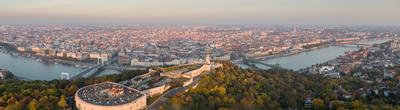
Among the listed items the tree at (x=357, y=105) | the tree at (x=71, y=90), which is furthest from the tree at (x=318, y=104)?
the tree at (x=71, y=90)

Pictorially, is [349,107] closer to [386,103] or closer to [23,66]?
[386,103]

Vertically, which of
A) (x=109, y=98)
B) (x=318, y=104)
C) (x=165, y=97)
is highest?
(x=109, y=98)

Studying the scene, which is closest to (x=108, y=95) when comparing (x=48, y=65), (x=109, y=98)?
(x=109, y=98)

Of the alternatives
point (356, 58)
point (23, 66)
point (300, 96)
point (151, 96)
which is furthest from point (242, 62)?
point (151, 96)

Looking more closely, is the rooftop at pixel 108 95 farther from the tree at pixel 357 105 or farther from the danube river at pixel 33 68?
the danube river at pixel 33 68

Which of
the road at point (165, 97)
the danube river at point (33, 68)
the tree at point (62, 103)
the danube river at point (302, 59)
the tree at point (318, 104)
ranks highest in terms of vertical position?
the tree at point (62, 103)

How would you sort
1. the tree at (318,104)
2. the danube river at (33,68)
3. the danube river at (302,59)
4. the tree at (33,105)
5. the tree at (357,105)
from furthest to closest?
the danube river at (302,59) < the danube river at (33,68) < the tree at (318,104) < the tree at (357,105) < the tree at (33,105)

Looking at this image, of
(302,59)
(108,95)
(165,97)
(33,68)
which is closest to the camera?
(108,95)

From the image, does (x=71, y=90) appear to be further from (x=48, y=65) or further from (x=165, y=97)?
(x=48, y=65)
